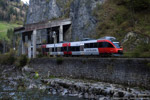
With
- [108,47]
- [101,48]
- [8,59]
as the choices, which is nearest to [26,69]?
[8,59]

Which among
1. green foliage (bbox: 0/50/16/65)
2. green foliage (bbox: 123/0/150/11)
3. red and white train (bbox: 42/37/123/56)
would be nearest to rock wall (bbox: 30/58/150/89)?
red and white train (bbox: 42/37/123/56)

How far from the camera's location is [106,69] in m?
21.9

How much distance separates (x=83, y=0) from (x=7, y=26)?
13247 centimetres

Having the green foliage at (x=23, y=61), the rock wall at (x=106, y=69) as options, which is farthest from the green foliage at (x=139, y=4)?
the green foliage at (x=23, y=61)

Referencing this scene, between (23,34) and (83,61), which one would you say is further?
(23,34)

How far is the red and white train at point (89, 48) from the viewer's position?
2569 centimetres

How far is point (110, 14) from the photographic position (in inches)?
1635

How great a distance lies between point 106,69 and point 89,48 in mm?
8012

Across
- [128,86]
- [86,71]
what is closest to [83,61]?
[86,71]

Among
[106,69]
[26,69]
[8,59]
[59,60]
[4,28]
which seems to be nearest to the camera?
[106,69]

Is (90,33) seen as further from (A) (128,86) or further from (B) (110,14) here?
(A) (128,86)

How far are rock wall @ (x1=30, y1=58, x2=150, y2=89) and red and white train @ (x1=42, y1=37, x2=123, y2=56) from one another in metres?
3.11

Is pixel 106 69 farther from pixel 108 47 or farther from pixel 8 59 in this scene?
pixel 8 59

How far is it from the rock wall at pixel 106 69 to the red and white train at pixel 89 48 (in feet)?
10.2
